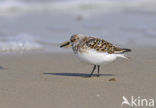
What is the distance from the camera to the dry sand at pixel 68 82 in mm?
5660

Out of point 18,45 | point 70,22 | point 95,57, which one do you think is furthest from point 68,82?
point 70,22

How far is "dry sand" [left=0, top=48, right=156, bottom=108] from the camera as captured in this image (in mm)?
5660

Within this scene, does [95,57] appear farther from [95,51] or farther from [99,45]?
[99,45]

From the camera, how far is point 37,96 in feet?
19.2

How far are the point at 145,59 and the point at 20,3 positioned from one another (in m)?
9.92

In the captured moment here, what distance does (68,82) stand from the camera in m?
6.80

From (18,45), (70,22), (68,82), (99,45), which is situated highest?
(99,45)

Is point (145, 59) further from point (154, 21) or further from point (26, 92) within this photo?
point (154, 21)

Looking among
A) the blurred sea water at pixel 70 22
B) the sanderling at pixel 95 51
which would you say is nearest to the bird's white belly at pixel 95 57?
the sanderling at pixel 95 51

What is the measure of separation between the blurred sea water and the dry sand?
5.23 feet

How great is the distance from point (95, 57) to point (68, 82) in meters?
0.58

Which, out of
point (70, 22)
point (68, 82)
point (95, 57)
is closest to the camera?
point (68, 82)

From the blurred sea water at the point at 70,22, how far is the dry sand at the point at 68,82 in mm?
1594

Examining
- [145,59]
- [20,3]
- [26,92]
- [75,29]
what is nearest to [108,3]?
[20,3]
